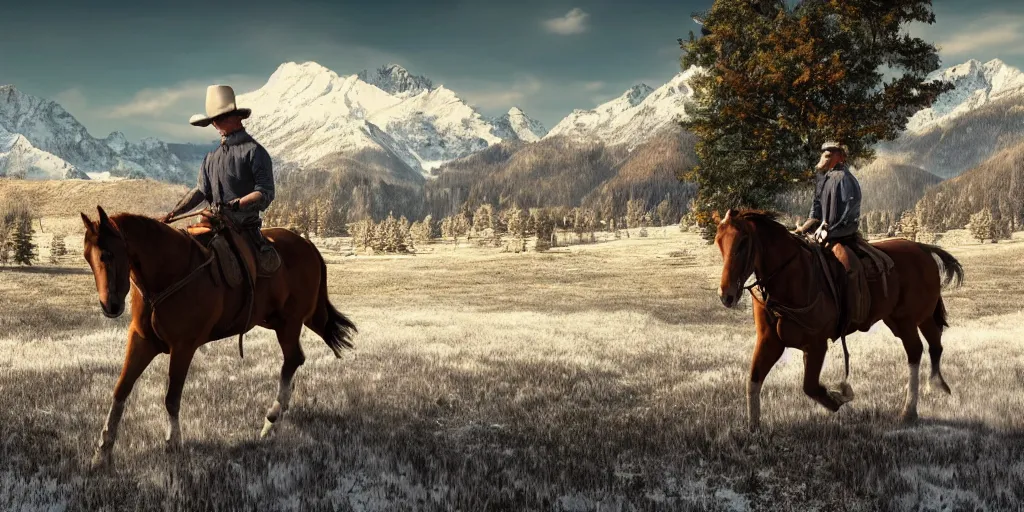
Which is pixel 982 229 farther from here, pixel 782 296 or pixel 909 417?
pixel 782 296

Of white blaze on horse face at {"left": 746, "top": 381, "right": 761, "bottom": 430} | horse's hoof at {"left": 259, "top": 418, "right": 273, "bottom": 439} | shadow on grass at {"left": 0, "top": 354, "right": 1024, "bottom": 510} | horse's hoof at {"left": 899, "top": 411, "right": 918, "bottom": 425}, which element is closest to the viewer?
shadow on grass at {"left": 0, "top": 354, "right": 1024, "bottom": 510}

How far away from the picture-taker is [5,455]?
5773mm

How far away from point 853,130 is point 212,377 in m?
16.6

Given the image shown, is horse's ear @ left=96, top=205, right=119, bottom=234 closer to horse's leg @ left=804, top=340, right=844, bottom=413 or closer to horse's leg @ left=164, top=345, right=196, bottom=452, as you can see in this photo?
horse's leg @ left=164, top=345, right=196, bottom=452

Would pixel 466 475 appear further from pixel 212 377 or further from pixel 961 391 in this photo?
pixel 961 391

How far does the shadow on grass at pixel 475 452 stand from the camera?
5.12 m

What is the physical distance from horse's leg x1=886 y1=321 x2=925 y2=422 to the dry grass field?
233mm

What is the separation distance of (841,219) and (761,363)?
219 centimetres

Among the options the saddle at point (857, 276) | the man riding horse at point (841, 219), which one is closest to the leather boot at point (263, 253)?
the saddle at point (857, 276)

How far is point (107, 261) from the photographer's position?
4969mm

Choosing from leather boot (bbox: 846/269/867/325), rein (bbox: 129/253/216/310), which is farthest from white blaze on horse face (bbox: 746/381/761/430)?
rein (bbox: 129/253/216/310)

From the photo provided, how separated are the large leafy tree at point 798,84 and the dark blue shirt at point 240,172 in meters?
13.1

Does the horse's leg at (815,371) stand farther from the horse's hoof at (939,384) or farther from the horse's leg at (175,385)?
the horse's leg at (175,385)

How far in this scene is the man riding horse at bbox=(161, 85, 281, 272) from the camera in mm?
6758
